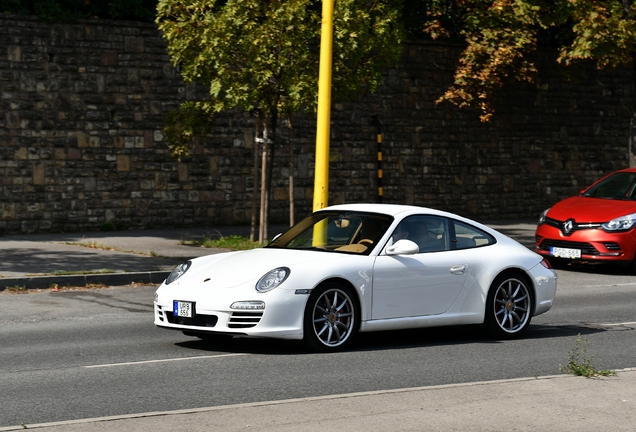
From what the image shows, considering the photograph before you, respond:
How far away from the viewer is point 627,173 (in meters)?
18.6

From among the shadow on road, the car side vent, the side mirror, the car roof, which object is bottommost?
the shadow on road

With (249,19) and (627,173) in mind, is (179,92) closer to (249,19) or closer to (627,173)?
(249,19)

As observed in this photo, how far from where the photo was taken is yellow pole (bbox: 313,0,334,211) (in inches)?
606

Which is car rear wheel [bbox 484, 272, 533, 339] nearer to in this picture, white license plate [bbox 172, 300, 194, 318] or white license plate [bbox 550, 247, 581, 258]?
white license plate [bbox 172, 300, 194, 318]

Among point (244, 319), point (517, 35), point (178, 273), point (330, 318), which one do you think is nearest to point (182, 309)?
point (244, 319)

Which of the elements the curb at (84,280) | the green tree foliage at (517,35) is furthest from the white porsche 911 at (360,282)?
the green tree foliage at (517,35)

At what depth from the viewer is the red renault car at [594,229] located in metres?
17.2

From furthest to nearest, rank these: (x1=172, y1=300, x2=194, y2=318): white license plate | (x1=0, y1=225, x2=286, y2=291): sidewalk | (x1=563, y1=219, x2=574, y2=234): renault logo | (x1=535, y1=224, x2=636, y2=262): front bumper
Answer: (x1=563, y1=219, x2=574, y2=234): renault logo, (x1=535, y1=224, x2=636, y2=262): front bumper, (x1=0, y1=225, x2=286, y2=291): sidewalk, (x1=172, y1=300, x2=194, y2=318): white license plate

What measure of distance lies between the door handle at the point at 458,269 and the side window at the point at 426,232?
0.75 feet

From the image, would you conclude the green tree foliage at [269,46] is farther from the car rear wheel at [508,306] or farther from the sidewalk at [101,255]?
the car rear wheel at [508,306]

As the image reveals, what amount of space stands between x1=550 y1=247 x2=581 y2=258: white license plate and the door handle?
24.0 feet

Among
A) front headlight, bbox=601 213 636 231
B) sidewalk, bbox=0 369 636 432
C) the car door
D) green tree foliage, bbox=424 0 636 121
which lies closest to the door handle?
the car door

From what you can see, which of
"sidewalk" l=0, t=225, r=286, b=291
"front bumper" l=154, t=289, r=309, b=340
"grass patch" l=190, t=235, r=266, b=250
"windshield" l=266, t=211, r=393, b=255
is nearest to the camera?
"front bumper" l=154, t=289, r=309, b=340

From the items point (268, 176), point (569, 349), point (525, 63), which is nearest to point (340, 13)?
point (268, 176)
